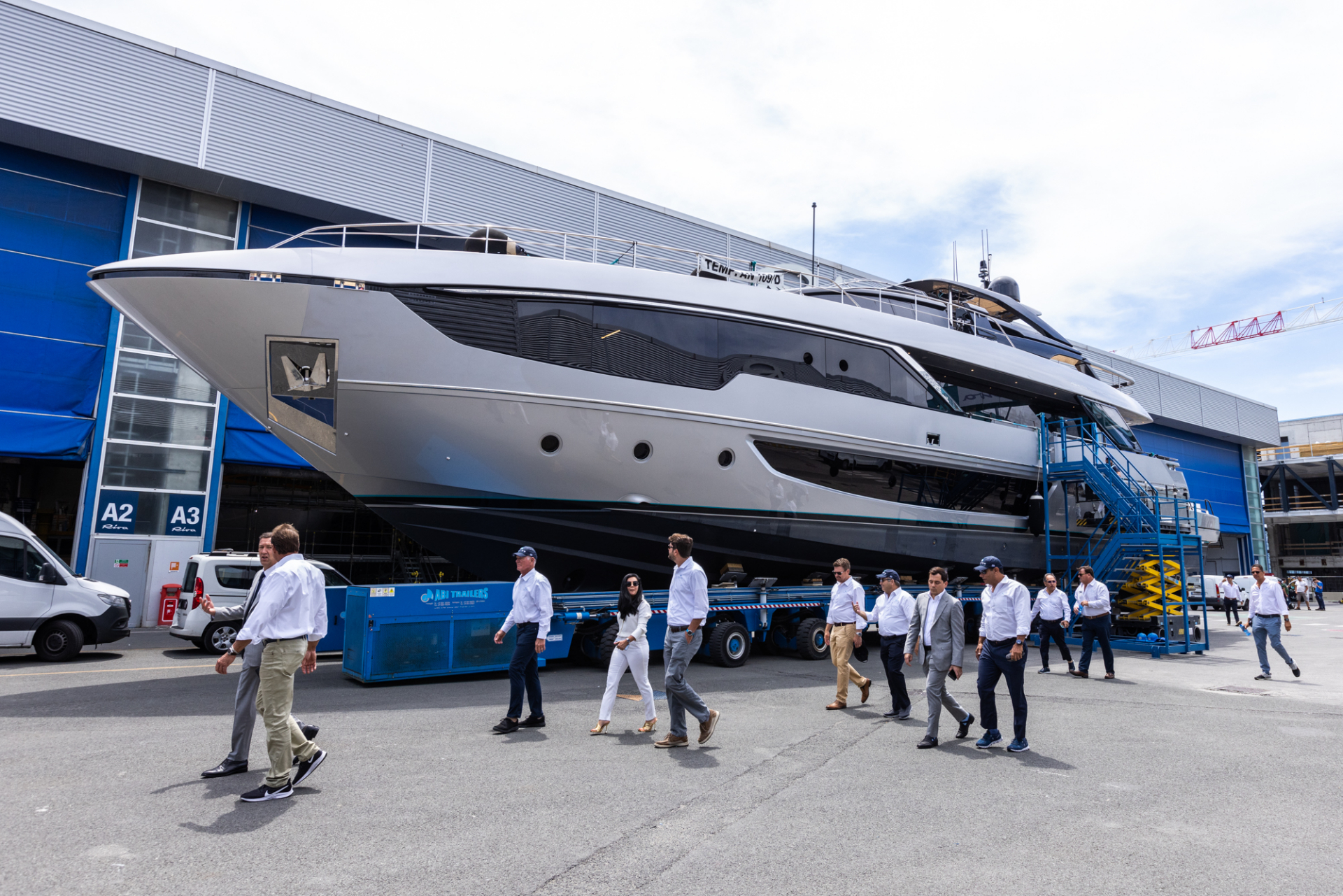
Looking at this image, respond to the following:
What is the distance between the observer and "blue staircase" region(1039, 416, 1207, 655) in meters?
13.3

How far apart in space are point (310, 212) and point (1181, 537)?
61.0ft

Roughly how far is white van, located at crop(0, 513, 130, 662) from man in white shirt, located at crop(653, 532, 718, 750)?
878 cm

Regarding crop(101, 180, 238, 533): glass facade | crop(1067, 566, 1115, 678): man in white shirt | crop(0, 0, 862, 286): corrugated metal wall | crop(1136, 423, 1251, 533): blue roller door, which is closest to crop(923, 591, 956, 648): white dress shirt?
crop(1067, 566, 1115, 678): man in white shirt

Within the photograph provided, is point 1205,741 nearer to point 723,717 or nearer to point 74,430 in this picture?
point 723,717

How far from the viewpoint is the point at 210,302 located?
806 centimetres

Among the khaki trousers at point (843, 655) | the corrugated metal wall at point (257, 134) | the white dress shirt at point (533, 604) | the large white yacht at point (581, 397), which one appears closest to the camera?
the white dress shirt at point (533, 604)

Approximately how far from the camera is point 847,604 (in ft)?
25.9

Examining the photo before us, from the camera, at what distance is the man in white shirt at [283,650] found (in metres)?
4.50

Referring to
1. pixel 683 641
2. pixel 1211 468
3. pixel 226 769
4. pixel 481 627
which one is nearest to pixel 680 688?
pixel 683 641

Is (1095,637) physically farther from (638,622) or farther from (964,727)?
(638,622)

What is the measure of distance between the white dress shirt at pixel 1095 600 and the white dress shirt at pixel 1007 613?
4.98 m

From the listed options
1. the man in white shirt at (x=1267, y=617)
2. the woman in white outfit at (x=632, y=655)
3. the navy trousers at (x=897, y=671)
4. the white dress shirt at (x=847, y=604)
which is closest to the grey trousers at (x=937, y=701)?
the navy trousers at (x=897, y=671)

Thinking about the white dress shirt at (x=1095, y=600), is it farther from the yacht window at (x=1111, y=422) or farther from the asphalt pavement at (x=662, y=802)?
the yacht window at (x=1111, y=422)

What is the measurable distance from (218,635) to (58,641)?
1809 millimetres
